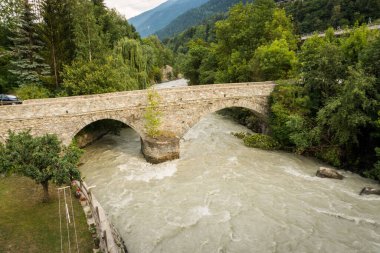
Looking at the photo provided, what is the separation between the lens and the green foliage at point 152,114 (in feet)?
68.5

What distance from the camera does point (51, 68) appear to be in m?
28.5

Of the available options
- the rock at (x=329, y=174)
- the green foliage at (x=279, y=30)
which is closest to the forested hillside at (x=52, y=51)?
the green foliage at (x=279, y=30)

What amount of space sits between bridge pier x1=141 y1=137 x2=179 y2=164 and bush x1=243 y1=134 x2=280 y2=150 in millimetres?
7078

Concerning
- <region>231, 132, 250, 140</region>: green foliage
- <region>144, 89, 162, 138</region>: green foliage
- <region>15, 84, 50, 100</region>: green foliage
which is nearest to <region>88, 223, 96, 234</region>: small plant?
<region>144, 89, 162, 138</region>: green foliage

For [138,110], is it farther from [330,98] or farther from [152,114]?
[330,98]

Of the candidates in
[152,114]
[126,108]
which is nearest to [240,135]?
[152,114]

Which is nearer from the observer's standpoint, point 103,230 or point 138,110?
point 103,230

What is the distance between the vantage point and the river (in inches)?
476

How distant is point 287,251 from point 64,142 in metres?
16.4

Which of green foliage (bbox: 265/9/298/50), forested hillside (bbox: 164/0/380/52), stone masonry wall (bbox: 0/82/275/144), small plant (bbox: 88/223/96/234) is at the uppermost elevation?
forested hillside (bbox: 164/0/380/52)

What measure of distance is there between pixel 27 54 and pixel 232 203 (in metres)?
26.6

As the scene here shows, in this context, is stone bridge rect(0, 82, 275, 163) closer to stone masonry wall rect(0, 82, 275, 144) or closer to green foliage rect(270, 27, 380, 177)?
stone masonry wall rect(0, 82, 275, 144)

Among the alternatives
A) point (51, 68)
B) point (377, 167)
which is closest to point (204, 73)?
point (51, 68)

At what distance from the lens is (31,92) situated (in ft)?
82.4
